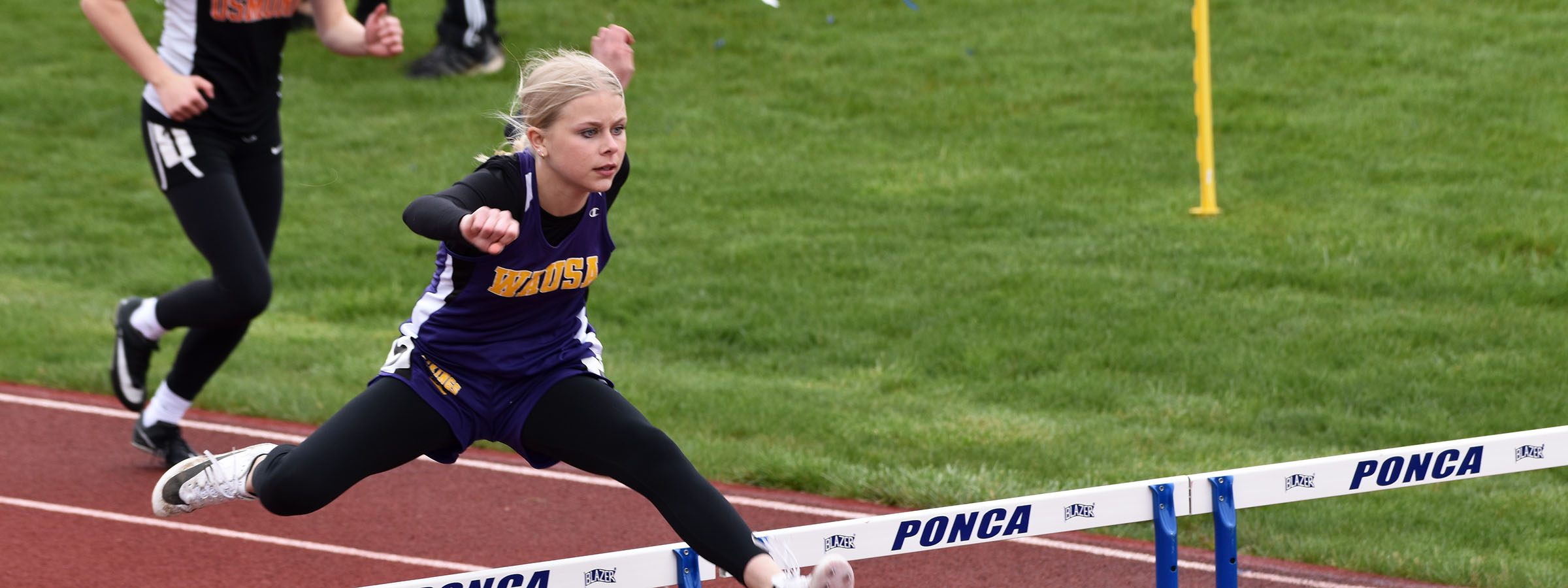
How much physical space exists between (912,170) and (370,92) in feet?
19.0

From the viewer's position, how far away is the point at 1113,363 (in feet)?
24.1

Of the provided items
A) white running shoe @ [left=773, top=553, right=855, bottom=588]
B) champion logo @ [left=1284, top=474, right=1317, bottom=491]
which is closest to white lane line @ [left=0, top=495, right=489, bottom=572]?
white running shoe @ [left=773, top=553, right=855, bottom=588]

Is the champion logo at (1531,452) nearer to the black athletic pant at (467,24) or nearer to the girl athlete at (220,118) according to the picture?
the girl athlete at (220,118)

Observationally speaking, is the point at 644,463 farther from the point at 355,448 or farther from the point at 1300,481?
the point at 1300,481

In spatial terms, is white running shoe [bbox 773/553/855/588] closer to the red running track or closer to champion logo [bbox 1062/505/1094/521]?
champion logo [bbox 1062/505/1094/521]

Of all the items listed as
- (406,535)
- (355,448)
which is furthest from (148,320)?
(355,448)

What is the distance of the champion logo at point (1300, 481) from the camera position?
386 centimetres

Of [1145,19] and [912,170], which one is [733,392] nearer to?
[912,170]

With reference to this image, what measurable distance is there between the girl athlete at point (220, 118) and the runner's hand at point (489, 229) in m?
2.00

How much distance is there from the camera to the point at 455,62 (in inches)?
550

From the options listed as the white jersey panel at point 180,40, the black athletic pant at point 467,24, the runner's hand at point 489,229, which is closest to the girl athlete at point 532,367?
the runner's hand at point 489,229

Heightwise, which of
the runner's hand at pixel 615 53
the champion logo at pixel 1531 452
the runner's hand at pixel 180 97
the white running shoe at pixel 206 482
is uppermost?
the runner's hand at pixel 615 53

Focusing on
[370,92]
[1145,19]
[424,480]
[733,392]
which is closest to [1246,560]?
[733,392]

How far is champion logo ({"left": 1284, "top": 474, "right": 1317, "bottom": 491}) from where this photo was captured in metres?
3.86
